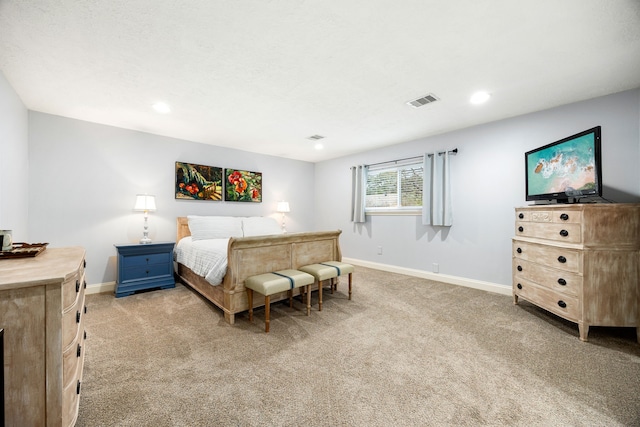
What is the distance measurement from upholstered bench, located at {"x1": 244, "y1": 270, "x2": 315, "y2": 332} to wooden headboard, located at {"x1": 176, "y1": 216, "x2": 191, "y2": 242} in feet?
7.18

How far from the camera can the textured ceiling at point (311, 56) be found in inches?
64.0

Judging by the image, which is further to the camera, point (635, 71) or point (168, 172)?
point (168, 172)

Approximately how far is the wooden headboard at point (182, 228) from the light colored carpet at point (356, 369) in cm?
146

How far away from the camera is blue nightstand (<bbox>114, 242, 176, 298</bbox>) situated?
3.38 m

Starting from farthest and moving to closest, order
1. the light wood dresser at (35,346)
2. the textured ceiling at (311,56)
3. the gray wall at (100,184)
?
the gray wall at (100,184) < the textured ceiling at (311,56) < the light wood dresser at (35,346)

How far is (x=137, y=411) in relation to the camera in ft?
4.66

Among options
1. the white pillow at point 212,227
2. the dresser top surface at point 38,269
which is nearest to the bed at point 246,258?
the white pillow at point 212,227

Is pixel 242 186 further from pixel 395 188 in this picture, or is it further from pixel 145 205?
pixel 395 188

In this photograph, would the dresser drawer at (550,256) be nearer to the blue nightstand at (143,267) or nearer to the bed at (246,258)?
the bed at (246,258)

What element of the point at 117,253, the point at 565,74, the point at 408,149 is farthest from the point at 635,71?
the point at 117,253

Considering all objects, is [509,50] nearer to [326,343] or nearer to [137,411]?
[326,343]

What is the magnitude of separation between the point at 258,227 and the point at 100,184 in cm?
233

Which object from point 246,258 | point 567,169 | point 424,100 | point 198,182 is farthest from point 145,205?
point 567,169

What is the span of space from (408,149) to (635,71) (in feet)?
8.54
